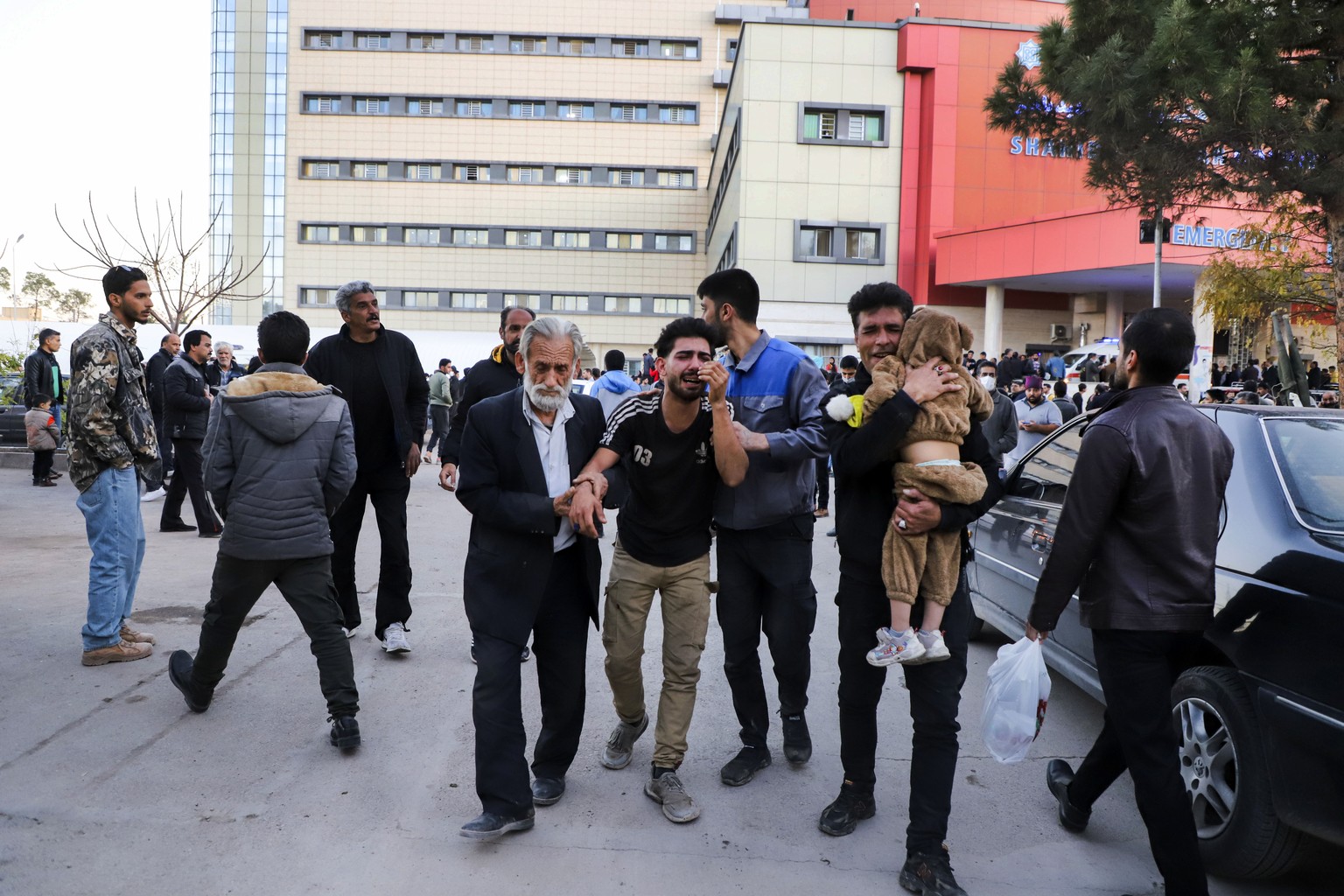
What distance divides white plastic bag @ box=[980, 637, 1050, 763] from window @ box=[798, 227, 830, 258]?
32762 mm

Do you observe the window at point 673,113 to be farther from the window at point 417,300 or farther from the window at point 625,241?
the window at point 417,300

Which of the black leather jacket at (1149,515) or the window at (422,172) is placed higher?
the window at (422,172)

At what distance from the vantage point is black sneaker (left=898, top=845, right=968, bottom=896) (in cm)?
305

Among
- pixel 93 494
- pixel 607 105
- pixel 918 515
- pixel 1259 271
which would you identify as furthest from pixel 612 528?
pixel 607 105

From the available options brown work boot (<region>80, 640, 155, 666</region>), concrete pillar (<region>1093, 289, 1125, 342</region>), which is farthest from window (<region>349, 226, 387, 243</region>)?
brown work boot (<region>80, 640, 155, 666</region>)

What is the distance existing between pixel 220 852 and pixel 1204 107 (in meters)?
11.0

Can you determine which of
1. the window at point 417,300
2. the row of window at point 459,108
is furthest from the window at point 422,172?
the window at point 417,300

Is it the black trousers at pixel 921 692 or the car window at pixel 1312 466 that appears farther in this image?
the car window at pixel 1312 466

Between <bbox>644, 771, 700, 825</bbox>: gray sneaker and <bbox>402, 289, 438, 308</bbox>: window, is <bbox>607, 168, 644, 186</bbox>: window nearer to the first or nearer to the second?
<bbox>402, 289, 438, 308</bbox>: window

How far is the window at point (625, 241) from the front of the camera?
5559 cm

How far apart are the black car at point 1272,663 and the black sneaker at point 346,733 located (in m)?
3.28

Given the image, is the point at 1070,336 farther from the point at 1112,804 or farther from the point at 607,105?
the point at 1112,804

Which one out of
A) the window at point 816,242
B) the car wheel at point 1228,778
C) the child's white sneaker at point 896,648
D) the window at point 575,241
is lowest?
the car wheel at point 1228,778

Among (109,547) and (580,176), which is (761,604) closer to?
(109,547)
